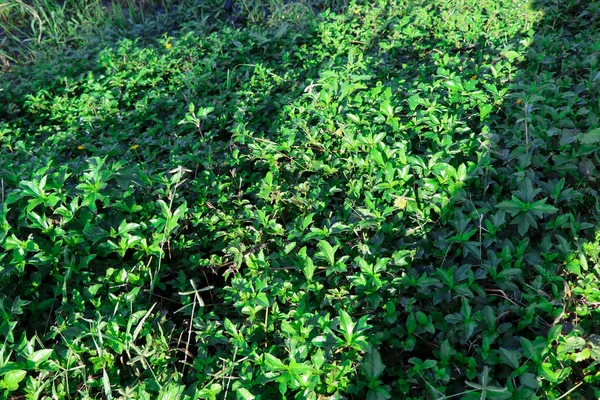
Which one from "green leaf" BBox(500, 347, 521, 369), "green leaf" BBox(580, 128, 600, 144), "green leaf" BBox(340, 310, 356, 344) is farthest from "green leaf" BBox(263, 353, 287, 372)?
"green leaf" BBox(580, 128, 600, 144)

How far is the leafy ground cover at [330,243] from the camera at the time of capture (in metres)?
1.49

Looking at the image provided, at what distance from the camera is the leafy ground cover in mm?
1486

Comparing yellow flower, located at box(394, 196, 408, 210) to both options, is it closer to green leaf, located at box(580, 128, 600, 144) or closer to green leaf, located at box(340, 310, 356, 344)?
green leaf, located at box(340, 310, 356, 344)

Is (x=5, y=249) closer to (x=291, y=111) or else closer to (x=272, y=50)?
(x=291, y=111)

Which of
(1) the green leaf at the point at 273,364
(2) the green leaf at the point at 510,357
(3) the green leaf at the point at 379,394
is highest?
(1) the green leaf at the point at 273,364

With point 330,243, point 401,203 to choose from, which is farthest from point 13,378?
point 401,203

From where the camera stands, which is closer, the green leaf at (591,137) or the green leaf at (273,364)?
the green leaf at (273,364)

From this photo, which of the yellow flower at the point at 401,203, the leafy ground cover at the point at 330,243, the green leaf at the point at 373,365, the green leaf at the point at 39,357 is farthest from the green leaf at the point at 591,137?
the green leaf at the point at 39,357

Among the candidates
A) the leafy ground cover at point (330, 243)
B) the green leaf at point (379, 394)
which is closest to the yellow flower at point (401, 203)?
the leafy ground cover at point (330, 243)

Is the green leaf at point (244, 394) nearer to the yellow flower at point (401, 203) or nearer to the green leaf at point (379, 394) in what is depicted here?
the green leaf at point (379, 394)

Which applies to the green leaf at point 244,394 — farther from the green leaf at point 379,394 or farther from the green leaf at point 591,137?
the green leaf at point 591,137

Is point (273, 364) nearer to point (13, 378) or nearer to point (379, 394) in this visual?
point (379, 394)

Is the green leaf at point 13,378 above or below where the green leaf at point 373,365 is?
above

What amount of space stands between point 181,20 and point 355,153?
3.36 meters
